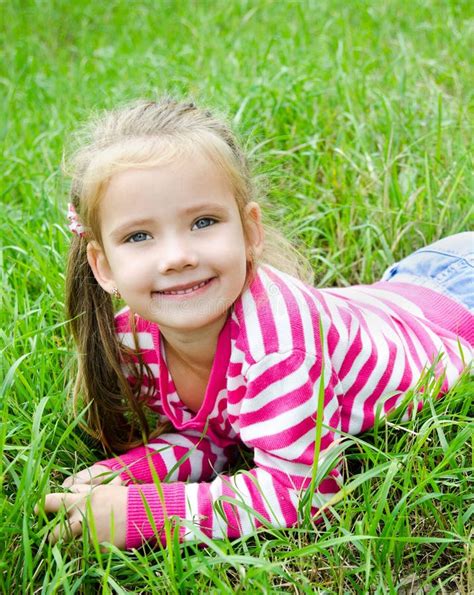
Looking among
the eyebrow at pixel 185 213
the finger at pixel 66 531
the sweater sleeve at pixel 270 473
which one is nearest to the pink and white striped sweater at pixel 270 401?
the sweater sleeve at pixel 270 473

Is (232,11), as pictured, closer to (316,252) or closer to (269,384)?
(316,252)

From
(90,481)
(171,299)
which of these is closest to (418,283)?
(171,299)

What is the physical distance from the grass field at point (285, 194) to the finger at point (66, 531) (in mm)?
29

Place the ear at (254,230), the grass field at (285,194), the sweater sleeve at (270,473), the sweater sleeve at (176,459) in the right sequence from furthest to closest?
the sweater sleeve at (176,459) < the ear at (254,230) < the sweater sleeve at (270,473) < the grass field at (285,194)

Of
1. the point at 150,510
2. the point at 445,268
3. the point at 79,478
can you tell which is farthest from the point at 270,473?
the point at 445,268

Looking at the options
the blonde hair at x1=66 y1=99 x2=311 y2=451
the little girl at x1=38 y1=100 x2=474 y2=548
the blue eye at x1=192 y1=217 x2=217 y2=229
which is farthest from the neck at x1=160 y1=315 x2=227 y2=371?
the blue eye at x1=192 y1=217 x2=217 y2=229

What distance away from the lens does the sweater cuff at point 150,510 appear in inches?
74.2

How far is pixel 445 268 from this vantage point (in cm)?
271

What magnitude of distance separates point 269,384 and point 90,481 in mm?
469

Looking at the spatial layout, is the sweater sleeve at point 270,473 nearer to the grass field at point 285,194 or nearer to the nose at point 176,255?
the grass field at point 285,194

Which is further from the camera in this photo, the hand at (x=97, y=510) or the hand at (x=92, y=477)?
the hand at (x=92, y=477)

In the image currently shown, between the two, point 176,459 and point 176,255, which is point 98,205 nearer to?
point 176,255

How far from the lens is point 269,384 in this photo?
74.3 inches

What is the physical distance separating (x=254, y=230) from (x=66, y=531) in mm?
799
